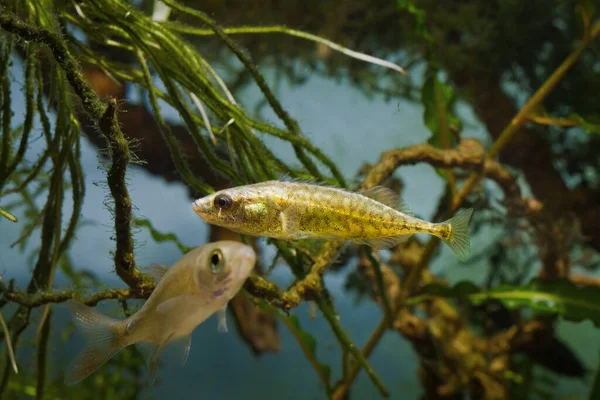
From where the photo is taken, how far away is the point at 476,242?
4.77m

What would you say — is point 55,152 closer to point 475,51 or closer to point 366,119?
point 366,119

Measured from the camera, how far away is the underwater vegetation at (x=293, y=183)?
1.32 meters

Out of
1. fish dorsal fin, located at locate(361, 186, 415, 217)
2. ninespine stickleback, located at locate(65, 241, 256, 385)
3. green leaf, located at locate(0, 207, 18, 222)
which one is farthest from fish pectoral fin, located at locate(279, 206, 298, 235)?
green leaf, located at locate(0, 207, 18, 222)

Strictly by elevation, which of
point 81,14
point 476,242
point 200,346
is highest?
point 476,242

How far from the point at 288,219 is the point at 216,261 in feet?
0.75

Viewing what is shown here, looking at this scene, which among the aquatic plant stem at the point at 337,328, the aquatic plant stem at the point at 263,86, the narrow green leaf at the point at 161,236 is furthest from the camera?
the narrow green leaf at the point at 161,236

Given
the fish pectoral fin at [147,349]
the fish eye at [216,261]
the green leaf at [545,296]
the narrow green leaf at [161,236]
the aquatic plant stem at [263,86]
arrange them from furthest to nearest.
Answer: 1. the green leaf at [545,296]
2. the narrow green leaf at [161,236]
3. the aquatic plant stem at [263,86]
4. the fish pectoral fin at [147,349]
5. the fish eye at [216,261]

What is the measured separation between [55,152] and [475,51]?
3670 millimetres

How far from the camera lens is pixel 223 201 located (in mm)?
1269

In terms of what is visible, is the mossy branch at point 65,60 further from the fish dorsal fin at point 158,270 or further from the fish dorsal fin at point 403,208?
the fish dorsal fin at point 403,208

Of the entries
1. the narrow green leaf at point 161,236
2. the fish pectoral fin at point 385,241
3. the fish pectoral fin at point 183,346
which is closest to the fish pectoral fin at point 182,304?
the fish pectoral fin at point 183,346

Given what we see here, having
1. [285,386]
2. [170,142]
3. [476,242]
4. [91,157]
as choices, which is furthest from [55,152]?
[285,386]

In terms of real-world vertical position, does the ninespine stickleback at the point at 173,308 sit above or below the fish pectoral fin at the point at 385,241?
below

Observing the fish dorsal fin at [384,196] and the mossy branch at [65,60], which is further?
the fish dorsal fin at [384,196]
